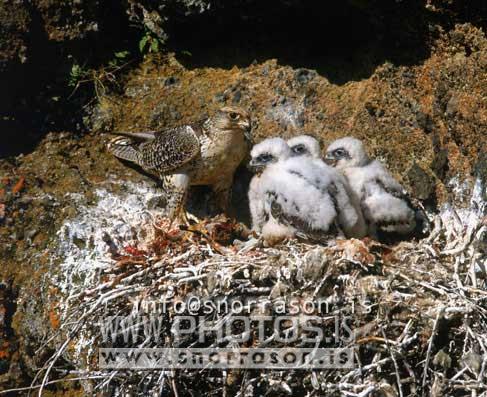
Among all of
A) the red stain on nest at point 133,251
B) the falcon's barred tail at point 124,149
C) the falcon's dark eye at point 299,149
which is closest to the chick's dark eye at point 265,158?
the falcon's dark eye at point 299,149

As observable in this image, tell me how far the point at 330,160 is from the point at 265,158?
361 millimetres

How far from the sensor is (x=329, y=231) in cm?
515

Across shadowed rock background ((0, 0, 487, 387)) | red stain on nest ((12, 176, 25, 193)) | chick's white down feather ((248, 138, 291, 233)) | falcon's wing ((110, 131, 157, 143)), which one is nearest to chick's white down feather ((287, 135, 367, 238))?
chick's white down feather ((248, 138, 291, 233))

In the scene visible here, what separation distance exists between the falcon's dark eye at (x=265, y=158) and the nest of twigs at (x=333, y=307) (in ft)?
1.90

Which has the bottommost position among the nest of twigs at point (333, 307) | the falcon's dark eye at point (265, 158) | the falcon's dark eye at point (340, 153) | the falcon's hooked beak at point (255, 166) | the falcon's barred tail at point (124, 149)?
the nest of twigs at point (333, 307)

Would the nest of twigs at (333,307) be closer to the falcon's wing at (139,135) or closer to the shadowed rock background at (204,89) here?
the shadowed rock background at (204,89)

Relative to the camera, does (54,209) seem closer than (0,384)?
No

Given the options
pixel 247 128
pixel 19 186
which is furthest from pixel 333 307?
pixel 19 186

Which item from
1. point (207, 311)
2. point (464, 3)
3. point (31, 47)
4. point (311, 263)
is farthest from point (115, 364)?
point (464, 3)

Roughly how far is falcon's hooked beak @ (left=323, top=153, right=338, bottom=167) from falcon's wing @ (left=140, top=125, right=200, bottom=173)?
70 centimetres

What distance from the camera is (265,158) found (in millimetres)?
5508

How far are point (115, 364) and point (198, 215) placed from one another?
1198 mm

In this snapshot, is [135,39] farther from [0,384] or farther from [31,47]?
[0,384]

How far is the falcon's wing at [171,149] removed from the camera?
18.3 feet
